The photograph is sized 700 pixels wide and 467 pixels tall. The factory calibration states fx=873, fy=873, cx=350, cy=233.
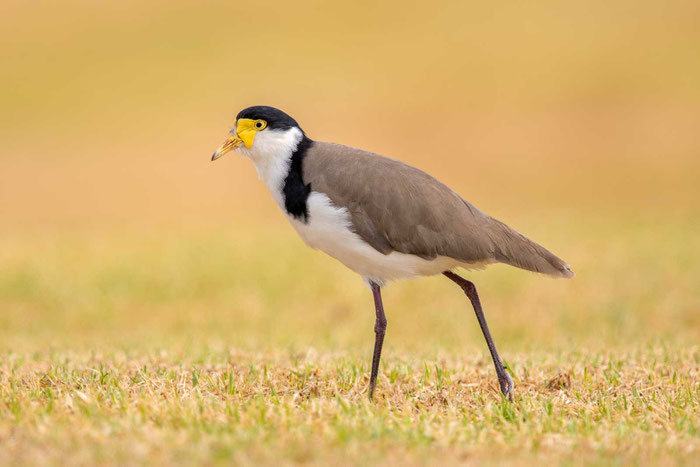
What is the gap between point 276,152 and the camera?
584 centimetres

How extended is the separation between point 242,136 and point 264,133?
0.57 feet

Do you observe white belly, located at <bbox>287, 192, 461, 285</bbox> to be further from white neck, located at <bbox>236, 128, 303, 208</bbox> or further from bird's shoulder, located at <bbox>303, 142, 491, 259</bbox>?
white neck, located at <bbox>236, 128, 303, 208</bbox>

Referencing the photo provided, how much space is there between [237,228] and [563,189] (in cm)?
1008

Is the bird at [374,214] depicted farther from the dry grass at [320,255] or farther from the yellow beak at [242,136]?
the dry grass at [320,255]

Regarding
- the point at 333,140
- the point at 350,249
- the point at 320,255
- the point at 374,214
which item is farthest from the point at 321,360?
the point at 333,140

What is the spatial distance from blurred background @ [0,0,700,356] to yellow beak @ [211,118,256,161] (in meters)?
3.05

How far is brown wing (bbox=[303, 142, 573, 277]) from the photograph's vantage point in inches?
222

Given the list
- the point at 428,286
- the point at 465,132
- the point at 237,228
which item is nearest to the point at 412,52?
the point at 465,132

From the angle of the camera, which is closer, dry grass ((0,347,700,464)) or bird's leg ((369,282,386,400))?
dry grass ((0,347,700,464))

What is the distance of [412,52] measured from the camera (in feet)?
108

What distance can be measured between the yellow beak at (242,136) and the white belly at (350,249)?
25.1 inches

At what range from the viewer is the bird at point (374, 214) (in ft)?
18.5

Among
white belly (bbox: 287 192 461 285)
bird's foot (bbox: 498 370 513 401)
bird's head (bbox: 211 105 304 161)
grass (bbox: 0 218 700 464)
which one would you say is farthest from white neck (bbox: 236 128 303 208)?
bird's foot (bbox: 498 370 513 401)

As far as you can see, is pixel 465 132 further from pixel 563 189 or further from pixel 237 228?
pixel 237 228
